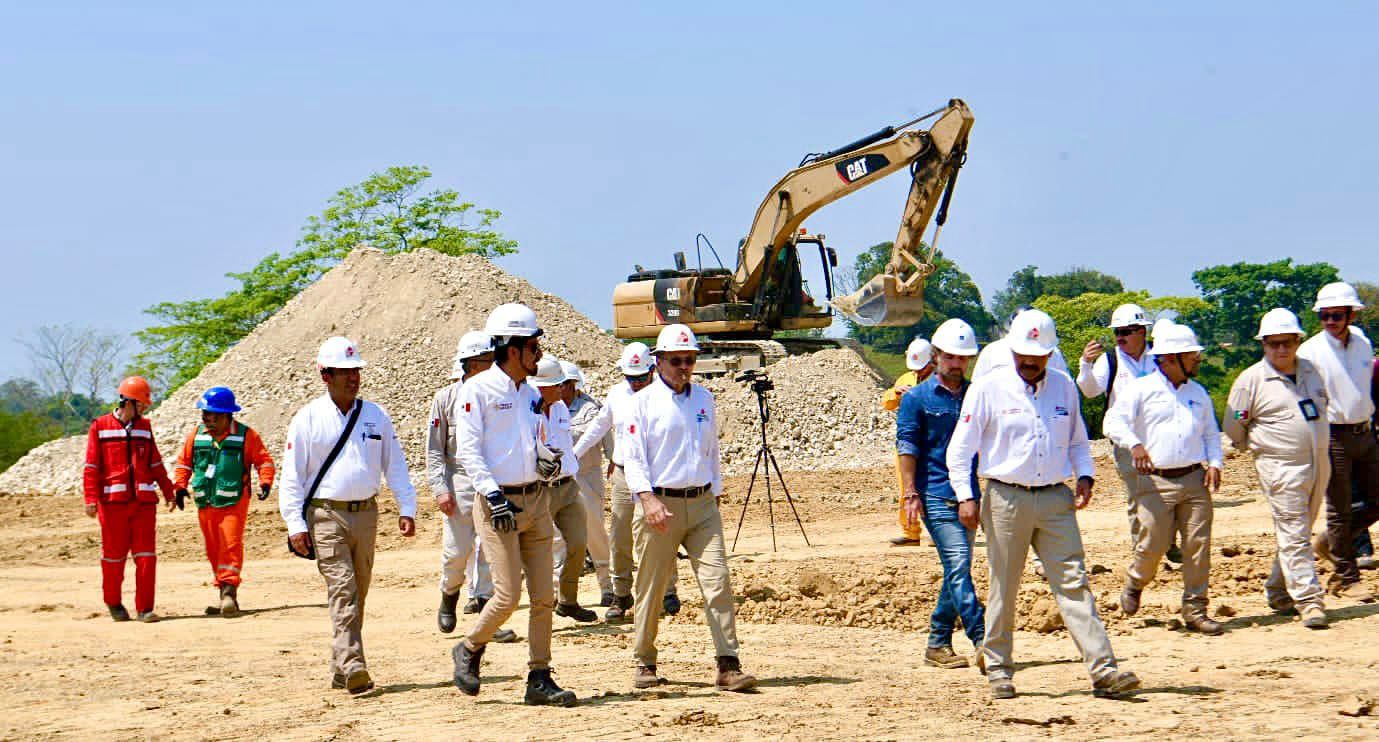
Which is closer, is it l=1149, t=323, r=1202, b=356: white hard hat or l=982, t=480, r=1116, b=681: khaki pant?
l=982, t=480, r=1116, b=681: khaki pant

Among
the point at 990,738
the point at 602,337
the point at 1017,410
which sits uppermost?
the point at 602,337

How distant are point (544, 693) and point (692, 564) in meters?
1.09

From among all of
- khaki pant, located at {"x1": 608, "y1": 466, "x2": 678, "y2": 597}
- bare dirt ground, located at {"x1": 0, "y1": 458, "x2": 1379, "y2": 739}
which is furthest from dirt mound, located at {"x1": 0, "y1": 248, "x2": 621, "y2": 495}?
khaki pant, located at {"x1": 608, "y1": 466, "x2": 678, "y2": 597}

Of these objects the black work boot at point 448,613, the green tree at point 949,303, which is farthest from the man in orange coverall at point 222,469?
the green tree at point 949,303

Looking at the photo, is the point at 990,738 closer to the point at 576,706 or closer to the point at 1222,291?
the point at 576,706

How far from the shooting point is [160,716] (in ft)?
28.2

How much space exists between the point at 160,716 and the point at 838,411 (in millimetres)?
23263

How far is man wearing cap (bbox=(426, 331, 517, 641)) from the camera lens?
10.1m

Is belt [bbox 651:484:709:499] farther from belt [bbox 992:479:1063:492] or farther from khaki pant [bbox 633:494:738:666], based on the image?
belt [bbox 992:479:1063:492]


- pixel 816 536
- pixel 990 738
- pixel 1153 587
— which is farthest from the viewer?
pixel 816 536

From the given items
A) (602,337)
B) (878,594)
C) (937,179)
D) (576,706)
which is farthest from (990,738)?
(602,337)

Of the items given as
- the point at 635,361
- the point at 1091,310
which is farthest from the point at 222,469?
the point at 1091,310

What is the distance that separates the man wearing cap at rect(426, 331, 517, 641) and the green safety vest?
108 inches

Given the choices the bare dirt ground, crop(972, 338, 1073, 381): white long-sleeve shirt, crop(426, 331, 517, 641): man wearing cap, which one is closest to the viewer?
the bare dirt ground
